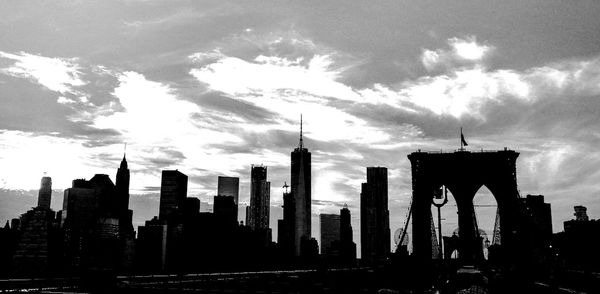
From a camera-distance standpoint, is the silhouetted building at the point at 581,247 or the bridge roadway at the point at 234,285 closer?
the bridge roadway at the point at 234,285

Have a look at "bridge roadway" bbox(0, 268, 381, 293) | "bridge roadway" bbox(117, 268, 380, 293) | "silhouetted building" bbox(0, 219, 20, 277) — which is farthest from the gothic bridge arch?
"silhouetted building" bbox(0, 219, 20, 277)

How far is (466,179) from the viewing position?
115062 mm

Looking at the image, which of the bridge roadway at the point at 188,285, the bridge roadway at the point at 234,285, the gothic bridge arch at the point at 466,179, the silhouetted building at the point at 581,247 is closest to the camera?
the bridge roadway at the point at 188,285

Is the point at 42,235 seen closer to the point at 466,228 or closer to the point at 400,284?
the point at 466,228

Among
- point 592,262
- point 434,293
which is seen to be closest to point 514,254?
point 434,293

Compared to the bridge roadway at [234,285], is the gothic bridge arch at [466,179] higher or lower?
higher

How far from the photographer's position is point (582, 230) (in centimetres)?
18575

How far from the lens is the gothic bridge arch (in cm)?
10569

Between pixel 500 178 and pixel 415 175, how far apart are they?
16432mm

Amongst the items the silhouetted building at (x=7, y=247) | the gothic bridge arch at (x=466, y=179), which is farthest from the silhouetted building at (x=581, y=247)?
the silhouetted building at (x=7, y=247)

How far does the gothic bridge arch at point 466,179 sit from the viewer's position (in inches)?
4161

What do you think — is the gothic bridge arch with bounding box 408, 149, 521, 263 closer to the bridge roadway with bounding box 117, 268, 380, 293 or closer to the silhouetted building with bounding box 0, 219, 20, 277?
the bridge roadway with bounding box 117, 268, 380, 293

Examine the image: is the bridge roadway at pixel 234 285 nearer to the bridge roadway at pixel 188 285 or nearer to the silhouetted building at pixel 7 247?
the bridge roadway at pixel 188 285

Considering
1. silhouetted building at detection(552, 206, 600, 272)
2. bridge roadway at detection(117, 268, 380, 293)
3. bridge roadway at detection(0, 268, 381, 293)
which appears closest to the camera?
bridge roadway at detection(0, 268, 381, 293)
